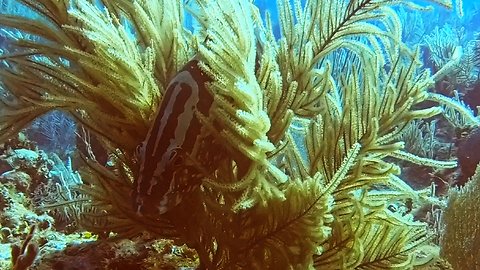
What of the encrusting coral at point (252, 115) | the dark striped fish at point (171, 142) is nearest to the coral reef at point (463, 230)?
the encrusting coral at point (252, 115)

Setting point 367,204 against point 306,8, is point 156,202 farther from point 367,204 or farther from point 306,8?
point 306,8

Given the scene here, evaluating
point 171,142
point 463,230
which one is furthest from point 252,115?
point 463,230

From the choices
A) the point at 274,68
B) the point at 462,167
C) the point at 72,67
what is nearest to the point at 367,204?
the point at 274,68

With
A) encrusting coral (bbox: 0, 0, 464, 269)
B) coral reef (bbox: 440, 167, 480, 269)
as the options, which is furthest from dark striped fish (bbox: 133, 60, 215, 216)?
coral reef (bbox: 440, 167, 480, 269)

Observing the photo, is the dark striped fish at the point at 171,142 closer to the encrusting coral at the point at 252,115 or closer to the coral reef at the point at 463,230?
the encrusting coral at the point at 252,115

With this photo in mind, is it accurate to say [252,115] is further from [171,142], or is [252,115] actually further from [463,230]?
[463,230]

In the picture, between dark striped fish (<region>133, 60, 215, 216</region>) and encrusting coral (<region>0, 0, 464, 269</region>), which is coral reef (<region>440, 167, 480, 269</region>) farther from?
dark striped fish (<region>133, 60, 215, 216</region>)

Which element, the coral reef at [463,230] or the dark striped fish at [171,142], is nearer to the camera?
the dark striped fish at [171,142]
